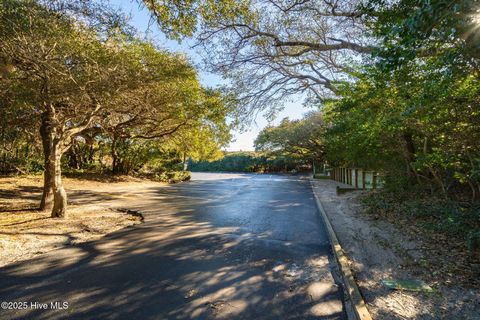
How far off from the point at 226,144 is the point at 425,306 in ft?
50.7

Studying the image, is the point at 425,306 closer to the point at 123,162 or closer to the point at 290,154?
the point at 123,162

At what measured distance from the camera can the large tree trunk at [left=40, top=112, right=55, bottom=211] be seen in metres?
7.61

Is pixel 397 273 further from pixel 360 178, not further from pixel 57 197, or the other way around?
pixel 360 178

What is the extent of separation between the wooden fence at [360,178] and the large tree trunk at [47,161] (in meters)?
12.3

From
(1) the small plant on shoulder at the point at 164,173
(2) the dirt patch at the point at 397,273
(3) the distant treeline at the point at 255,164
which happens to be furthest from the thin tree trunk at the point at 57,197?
(3) the distant treeline at the point at 255,164

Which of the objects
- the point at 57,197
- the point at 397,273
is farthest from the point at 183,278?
the point at 57,197

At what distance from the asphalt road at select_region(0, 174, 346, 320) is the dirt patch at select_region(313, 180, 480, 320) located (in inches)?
17.9

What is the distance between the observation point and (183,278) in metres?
3.78

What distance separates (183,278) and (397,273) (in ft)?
10.4

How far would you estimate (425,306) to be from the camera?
306 cm

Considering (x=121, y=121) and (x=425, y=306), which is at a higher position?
(x=121, y=121)

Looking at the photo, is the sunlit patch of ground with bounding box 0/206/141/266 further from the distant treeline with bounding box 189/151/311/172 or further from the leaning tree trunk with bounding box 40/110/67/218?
the distant treeline with bounding box 189/151/311/172

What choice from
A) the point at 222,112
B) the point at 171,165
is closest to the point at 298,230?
the point at 222,112

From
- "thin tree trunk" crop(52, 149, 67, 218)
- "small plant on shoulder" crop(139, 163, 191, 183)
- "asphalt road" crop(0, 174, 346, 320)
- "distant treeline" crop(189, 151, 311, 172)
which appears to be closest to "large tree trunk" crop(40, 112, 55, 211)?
"thin tree trunk" crop(52, 149, 67, 218)
